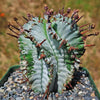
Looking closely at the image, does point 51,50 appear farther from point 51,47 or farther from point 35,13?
point 35,13

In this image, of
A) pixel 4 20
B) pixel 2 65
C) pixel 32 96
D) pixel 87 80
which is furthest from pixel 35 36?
pixel 4 20

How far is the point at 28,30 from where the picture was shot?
0.92m

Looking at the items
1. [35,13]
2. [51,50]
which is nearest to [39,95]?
[51,50]

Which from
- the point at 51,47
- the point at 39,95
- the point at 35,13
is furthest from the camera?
the point at 35,13

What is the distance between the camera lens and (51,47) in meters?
0.93

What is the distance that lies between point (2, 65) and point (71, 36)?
1.25 m

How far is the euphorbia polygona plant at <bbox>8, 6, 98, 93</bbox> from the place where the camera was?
3.00 ft

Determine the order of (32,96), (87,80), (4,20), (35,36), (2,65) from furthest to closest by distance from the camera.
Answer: (4,20) < (2,65) < (87,80) < (32,96) < (35,36)

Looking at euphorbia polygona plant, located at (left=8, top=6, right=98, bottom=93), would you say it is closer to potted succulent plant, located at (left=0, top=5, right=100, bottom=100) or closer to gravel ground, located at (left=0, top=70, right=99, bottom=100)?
potted succulent plant, located at (left=0, top=5, right=100, bottom=100)

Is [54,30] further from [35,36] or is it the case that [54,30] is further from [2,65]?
[2,65]

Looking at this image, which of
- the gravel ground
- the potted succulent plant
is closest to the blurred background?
the gravel ground

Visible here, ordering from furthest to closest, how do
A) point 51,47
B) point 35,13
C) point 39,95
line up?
point 35,13
point 39,95
point 51,47

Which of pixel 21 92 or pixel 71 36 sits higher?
pixel 71 36

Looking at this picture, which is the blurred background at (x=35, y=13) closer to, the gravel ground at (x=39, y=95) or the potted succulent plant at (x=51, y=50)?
the gravel ground at (x=39, y=95)
